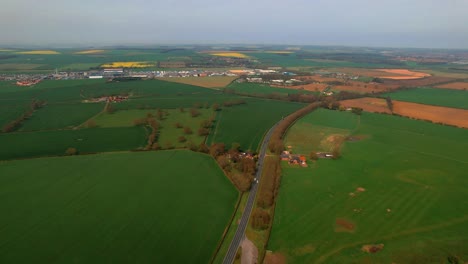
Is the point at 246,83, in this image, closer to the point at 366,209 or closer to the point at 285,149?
the point at 285,149

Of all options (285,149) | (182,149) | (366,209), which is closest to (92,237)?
(182,149)

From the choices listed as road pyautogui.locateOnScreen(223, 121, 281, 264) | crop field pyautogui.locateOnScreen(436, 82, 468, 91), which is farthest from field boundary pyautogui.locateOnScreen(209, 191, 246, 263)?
crop field pyautogui.locateOnScreen(436, 82, 468, 91)

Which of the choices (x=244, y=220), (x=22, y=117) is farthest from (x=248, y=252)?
(x=22, y=117)

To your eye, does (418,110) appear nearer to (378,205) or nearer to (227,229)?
(378,205)

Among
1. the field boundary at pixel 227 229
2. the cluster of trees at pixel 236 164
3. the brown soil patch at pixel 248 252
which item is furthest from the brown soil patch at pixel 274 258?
the cluster of trees at pixel 236 164

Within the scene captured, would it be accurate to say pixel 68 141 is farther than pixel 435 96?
No
